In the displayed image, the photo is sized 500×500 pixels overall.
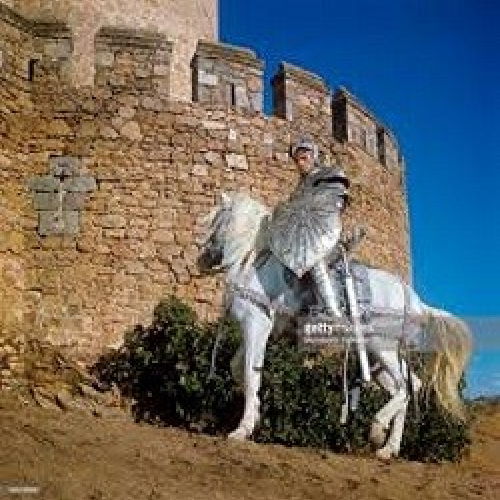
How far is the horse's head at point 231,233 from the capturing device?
31.4ft

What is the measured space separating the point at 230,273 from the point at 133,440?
163cm

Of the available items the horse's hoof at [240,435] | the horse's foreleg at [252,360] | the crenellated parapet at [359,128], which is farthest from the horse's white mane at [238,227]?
the crenellated parapet at [359,128]

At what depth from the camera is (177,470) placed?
7844 mm

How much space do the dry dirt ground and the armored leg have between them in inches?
48.2

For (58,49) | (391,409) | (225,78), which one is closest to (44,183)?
(58,49)

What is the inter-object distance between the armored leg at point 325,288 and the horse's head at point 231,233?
2.10 ft

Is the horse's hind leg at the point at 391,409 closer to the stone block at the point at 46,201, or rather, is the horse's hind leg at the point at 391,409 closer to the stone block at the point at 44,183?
the stone block at the point at 46,201

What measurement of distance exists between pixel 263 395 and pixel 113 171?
12.1ft

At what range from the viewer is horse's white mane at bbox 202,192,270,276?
9.57m

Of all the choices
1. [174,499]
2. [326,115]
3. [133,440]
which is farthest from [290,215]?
[326,115]

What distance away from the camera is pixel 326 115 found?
48.6 feet

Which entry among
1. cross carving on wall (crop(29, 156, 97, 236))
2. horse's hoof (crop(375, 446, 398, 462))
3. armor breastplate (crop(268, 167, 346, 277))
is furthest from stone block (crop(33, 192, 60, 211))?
horse's hoof (crop(375, 446, 398, 462))

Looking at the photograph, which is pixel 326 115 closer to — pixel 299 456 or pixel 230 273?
pixel 230 273

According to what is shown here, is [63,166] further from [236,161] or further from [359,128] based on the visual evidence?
[359,128]
